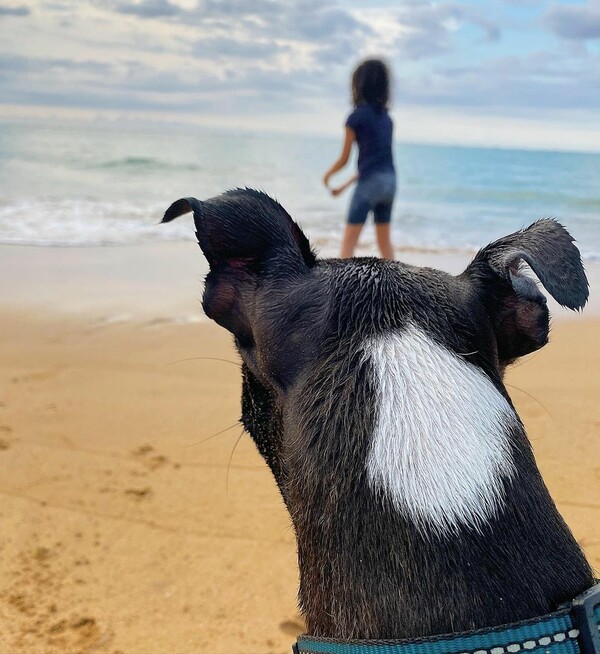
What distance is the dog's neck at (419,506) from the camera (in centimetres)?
136

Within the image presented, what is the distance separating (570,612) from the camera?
131 centimetres

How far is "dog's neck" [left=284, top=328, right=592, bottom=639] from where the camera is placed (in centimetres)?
136

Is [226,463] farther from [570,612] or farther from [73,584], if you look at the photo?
[570,612]

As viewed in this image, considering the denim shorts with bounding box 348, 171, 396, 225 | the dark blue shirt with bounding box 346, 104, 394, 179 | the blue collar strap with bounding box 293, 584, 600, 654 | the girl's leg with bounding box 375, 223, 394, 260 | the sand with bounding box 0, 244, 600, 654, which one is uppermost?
the dark blue shirt with bounding box 346, 104, 394, 179

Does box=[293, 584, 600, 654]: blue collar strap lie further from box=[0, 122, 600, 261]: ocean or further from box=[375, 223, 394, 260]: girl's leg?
box=[375, 223, 394, 260]: girl's leg

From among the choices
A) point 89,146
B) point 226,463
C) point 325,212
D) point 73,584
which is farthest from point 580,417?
point 89,146

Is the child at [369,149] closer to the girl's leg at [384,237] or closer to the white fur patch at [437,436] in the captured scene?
the girl's leg at [384,237]

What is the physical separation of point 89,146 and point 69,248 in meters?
22.3

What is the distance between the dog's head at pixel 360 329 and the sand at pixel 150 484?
0.59 meters

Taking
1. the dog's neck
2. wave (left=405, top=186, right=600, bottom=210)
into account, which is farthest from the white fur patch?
wave (left=405, top=186, right=600, bottom=210)

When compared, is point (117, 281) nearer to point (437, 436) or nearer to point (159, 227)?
point (159, 227)

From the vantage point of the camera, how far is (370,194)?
764cm

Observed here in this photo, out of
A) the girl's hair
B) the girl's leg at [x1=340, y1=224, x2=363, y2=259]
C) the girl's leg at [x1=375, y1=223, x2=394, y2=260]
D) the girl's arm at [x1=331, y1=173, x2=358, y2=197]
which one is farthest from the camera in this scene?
the girl's leg at [x1=375, y1=223, x2=394, y2=260]

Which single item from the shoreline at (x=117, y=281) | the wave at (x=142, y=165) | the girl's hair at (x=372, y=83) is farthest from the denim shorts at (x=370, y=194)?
the wave at (x=142, y=165)
